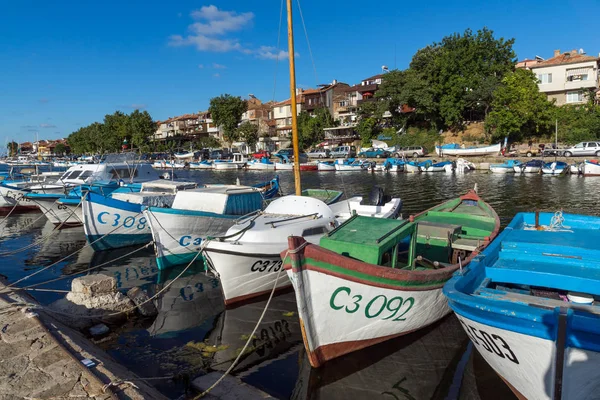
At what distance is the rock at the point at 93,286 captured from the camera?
9344mm

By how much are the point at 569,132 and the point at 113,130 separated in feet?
281

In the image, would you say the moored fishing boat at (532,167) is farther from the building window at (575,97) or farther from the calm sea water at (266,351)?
the calm sea water at (266,351)

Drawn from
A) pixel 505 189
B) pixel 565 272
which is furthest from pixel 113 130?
pixel 565 272

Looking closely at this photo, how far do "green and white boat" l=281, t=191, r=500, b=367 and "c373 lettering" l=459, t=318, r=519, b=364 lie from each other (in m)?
1.53

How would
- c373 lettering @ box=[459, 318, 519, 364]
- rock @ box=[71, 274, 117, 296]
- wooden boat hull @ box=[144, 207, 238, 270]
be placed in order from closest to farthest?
c373 lettering @ box=[459, 318, 519, 364], rock @ box=[71, 274, 117, 296], wooden boat hull @ box=[144, 207, 238, 270]

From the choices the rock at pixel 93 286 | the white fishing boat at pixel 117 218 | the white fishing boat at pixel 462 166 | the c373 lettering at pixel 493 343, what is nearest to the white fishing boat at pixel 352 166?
the white fishing boat at pixel 462 166

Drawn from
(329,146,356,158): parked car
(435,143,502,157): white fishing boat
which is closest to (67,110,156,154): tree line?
(329,146,356,158): parked car

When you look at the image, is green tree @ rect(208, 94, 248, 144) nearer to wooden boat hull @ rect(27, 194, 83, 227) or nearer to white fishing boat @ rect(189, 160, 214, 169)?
white fishing boat @ rect(189, 160, 214, 169)

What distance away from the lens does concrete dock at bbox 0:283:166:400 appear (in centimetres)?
520

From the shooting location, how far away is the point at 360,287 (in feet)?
22.9

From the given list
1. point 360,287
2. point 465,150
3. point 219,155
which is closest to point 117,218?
point 360,287

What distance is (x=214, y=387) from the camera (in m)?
6.55

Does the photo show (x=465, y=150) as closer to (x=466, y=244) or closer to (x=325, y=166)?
(x=325, y=166)

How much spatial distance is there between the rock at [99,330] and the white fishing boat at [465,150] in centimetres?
5116
